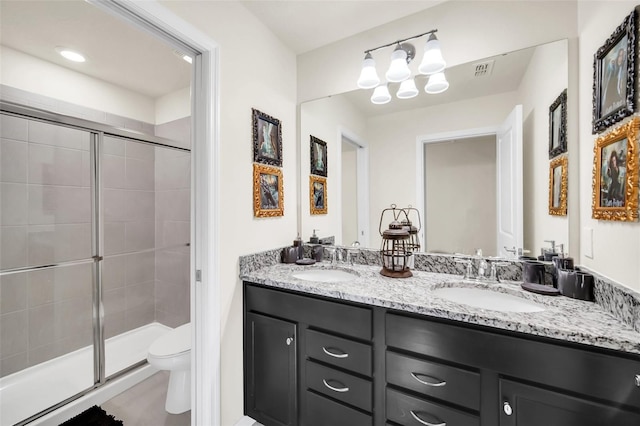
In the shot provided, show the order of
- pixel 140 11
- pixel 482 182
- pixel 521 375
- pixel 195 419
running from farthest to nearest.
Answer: pixel 482 182
pixel 195 419
pixel 140 11
pixel 521 375

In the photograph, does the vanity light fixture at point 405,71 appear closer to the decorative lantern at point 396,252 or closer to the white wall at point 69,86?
the decorative lantern at point 396,252

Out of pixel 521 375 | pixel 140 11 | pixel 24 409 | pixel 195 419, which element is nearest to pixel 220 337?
pixel 195 419

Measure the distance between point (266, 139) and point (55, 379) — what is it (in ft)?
7.89

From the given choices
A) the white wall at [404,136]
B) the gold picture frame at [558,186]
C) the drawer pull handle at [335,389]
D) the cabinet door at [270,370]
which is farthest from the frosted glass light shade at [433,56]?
the drawer pull handle at [335,389]

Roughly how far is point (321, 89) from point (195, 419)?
2.20 metres

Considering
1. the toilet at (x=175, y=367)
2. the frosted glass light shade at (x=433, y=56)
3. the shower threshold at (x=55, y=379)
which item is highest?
the frosted glass light shade at (x=433, y=56)

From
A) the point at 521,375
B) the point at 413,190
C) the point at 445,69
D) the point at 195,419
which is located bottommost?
the point at 195,419

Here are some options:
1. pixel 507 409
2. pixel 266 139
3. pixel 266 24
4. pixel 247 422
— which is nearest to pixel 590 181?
pixel 507 409

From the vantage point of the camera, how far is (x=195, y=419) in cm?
139

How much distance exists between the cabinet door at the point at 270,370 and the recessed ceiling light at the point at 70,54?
233 cm

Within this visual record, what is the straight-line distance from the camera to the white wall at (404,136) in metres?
1.50

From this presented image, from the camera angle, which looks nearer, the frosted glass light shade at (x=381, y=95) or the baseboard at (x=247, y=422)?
the baseboard at (x=247, y=422)

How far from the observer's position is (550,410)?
2.74 feet

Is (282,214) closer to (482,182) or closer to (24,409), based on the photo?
(482,182)
